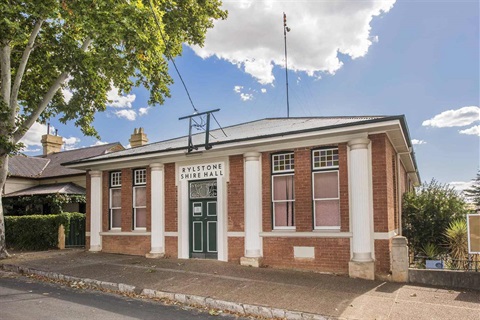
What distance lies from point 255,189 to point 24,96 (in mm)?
11175

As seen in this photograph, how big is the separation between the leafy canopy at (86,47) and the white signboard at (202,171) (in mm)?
4072

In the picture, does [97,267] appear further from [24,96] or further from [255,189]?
[24,96]

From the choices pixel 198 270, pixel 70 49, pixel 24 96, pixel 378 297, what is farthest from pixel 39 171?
pixel 378 297

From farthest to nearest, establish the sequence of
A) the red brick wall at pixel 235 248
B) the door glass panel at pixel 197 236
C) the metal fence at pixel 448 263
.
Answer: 1. the door glass panel at pixel 197 236
2. the red brick wall at pixel 235 248
3. the metal fence at pixel 448 263

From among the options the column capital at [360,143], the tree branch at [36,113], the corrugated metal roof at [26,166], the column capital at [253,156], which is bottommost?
the column capital at [253,156]

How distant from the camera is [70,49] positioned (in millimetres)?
13742

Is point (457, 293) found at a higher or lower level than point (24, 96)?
lower

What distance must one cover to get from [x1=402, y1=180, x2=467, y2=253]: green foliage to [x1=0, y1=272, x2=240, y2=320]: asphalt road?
7.48 meters

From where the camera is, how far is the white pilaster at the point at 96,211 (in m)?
15.0

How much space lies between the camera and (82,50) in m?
13.7

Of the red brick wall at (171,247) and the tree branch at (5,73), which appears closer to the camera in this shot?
the red brick wall at (171,247)

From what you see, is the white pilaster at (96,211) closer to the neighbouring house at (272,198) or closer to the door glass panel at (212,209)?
the neighbouring house at (272,198)

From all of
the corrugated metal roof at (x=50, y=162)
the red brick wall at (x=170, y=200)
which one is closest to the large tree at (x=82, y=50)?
the red brick wall at (x=170, y=200)

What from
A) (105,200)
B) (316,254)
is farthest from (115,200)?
(316,254)
